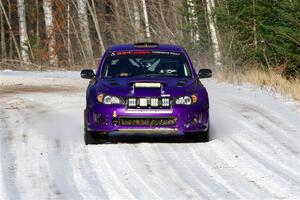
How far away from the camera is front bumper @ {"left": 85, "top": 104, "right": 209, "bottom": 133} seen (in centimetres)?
1073

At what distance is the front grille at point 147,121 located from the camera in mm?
10758

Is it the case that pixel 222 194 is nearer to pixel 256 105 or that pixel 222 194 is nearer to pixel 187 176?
pixel 187 176

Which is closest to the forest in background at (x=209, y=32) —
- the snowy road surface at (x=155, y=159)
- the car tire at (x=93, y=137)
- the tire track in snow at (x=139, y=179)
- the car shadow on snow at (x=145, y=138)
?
the snowy road surface at (x=155, y=159)

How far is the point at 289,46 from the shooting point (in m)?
18.7

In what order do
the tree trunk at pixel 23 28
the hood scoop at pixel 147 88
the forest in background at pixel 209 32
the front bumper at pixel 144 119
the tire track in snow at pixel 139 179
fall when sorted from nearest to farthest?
the tire track in snow at pixel 139 179 < the front bumper at pixel 144 119 < the hood scoop at pixel 147 88 < the forest in background at pixel 209 32 < the tree trunk at pixel 23 28

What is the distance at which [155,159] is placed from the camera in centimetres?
995

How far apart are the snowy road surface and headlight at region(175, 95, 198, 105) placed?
0.63 meters

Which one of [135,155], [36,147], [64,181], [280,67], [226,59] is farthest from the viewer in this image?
[226,59]

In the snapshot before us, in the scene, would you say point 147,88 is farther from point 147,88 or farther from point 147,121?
point 147,121

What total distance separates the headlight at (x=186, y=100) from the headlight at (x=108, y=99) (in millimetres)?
841

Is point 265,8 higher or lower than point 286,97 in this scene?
higher

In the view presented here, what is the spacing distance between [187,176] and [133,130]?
1.98m

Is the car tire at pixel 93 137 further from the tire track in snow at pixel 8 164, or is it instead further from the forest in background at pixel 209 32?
the forest in background at pixel 209 32

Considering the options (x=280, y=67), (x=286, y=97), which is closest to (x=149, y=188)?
(x=286, y=97)
